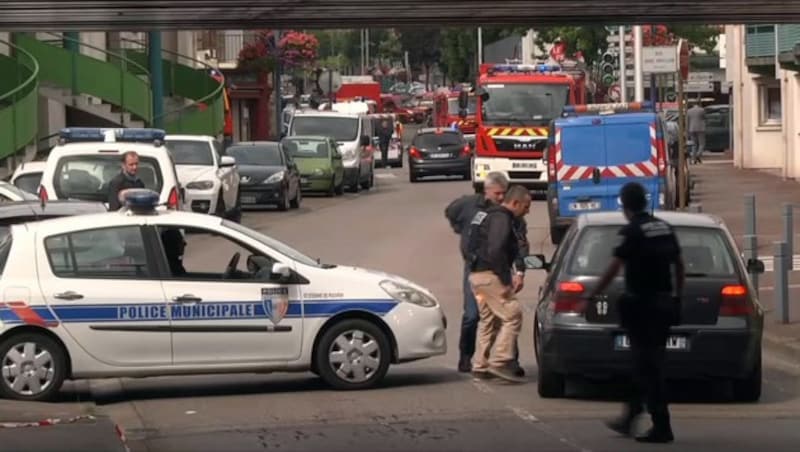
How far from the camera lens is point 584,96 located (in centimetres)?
4075

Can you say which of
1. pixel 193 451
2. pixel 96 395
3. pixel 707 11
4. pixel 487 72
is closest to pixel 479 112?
pixel 487 72

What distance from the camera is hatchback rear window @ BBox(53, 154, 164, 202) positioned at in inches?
926

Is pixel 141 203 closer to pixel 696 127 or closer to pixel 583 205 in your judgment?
pixel 583 205

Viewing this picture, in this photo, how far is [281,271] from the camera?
12852mm

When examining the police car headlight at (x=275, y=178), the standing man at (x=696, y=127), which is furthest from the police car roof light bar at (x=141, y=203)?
the standing man at (x=696, y=127)

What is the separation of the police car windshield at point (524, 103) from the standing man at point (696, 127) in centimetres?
1135

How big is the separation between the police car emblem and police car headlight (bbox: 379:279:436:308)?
846mm

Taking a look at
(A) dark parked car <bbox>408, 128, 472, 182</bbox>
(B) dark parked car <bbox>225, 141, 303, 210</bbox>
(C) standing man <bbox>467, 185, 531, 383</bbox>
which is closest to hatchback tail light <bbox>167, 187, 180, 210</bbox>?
(C) standing man <bbox>467, 185, 531, 383</bbox>

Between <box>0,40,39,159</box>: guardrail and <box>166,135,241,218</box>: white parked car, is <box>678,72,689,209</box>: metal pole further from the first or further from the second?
<box>0,40,39,159</box>: guardrail

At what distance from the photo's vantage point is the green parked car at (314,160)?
4162 centimetres

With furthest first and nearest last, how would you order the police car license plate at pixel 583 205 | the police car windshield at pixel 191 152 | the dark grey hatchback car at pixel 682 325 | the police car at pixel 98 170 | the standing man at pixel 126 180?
the police car windshield at pixel 191 152 → the police car license plate at pixel 583 205 → the police car at pixel 98 170 → the standing man at pixel 126 180 → the dark grey hatchback car at pixel 682 325

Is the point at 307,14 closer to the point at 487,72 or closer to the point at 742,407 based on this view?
the point at 742,407

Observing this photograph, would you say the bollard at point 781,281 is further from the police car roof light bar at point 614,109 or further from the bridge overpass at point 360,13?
the police car roof light bar at point 614,109

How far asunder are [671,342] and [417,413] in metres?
1.95
